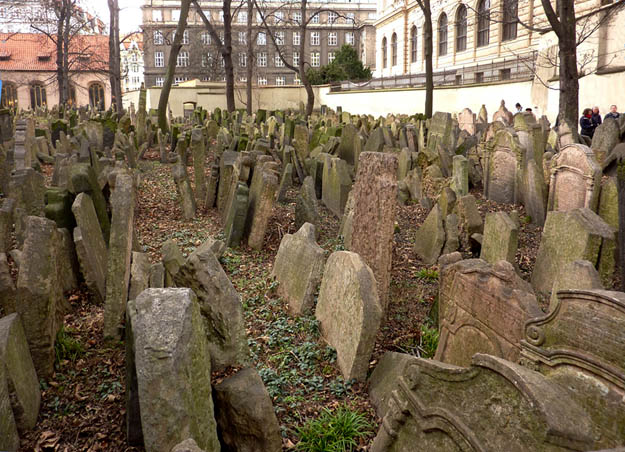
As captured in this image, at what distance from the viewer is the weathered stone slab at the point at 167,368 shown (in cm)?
245

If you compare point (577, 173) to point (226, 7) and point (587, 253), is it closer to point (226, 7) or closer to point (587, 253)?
point (587, 253)

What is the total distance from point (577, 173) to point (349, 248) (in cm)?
323

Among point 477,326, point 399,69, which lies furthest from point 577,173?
point 399,69

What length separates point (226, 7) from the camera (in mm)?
19562

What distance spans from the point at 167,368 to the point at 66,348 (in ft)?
6.23

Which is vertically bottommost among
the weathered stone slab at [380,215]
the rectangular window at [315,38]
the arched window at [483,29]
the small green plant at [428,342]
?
the small green plant at [428,342]

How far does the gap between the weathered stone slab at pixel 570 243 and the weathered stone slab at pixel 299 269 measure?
2.22 m

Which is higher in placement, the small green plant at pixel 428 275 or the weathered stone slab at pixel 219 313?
the weathered stone slab at pixel 219 313

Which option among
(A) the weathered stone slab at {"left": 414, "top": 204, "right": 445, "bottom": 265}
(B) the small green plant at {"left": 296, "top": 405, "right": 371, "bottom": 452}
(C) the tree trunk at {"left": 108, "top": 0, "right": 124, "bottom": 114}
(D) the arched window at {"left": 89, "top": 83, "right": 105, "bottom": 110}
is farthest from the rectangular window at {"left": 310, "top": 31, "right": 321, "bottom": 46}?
(B) the small green plant at {"left": 296, "top": 405, "right": 371, "bottom": 452}

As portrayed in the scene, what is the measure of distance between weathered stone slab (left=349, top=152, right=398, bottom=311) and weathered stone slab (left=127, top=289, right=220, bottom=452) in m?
2.78

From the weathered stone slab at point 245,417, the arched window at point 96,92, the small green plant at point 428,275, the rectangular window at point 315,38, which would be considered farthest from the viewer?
the rectangular window at point 315,38

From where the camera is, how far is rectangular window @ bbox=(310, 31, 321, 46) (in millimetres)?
69812

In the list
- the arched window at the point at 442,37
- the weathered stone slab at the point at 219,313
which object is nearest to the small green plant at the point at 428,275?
the weathered stone slab at the point at 219,313

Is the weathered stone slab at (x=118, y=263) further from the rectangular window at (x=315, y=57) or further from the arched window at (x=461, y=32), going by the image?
the rectangular window at (x=315, y=57)
